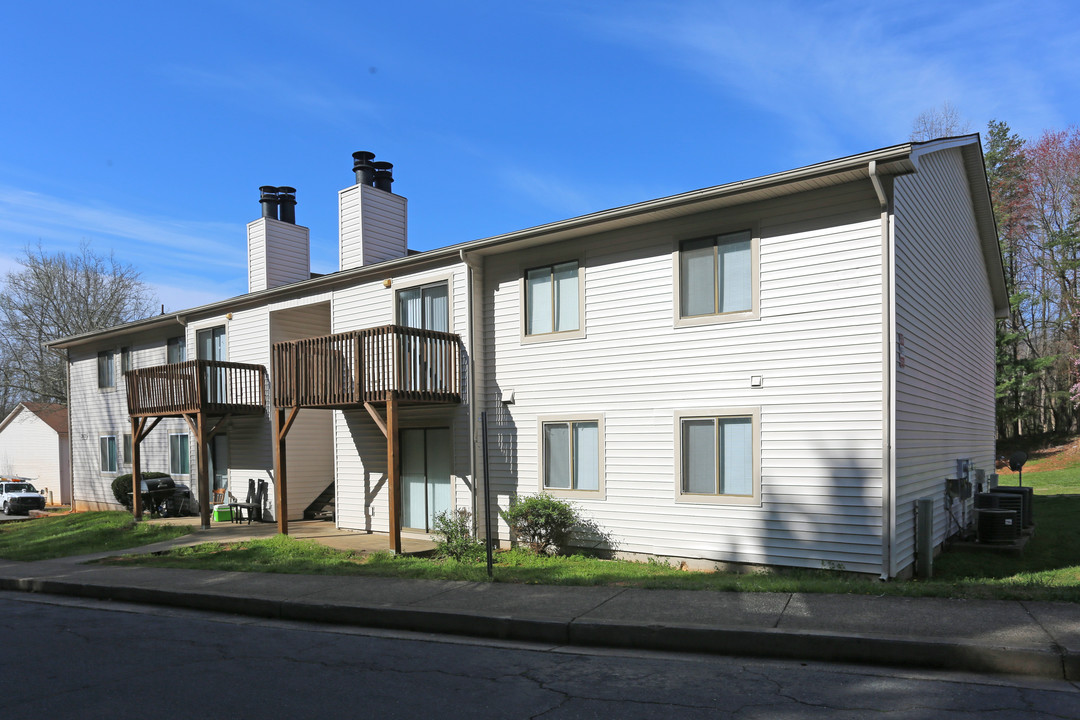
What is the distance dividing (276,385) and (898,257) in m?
11.4

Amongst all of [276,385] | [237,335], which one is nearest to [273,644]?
[276,385]

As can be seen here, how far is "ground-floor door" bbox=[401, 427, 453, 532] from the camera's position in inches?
583

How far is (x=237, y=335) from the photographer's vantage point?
19672 millimetres

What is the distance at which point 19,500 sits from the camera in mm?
30734

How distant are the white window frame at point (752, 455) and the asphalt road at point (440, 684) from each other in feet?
14.4

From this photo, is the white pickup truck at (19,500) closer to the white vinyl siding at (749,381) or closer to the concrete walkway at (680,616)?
the concrete walkway at (680,616)

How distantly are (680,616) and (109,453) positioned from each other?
23581 mm

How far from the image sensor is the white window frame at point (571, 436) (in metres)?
12.3

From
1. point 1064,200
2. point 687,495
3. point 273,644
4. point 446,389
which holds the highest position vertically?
point 1064,200

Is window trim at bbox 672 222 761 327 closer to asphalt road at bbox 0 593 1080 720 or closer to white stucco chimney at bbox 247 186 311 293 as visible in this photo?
asphalt road at bbox 0 593 1080 720

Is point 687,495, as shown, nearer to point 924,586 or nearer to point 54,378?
point 924,586

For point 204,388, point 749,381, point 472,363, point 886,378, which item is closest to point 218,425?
point 204,388

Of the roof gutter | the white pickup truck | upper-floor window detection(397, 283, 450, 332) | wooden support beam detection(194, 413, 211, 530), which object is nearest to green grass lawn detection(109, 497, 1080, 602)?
wooden support beam detection(194, 413, 211, 530)

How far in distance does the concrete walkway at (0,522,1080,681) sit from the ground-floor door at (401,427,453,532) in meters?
4.12
